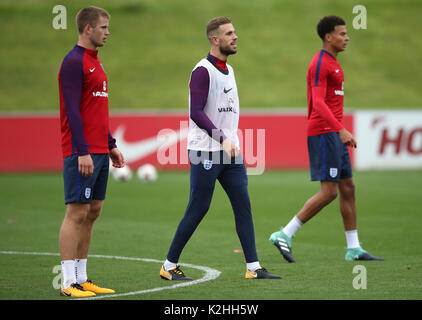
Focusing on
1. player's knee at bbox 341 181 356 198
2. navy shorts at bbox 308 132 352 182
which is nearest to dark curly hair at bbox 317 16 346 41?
navy shorts at bbox 308 132 352 182

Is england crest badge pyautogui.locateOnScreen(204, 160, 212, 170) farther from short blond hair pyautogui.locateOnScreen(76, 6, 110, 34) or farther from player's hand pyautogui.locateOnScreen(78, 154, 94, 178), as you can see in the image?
short blond hair pyautogui.locateOnScreen(76, 6, 110, 34)

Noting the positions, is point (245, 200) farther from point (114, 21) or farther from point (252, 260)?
point (114, 21)

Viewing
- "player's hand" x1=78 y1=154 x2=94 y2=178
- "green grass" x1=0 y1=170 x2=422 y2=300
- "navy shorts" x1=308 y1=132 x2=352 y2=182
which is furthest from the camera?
"navy shorts" x1=308 y1=132 x2=352 y2=182

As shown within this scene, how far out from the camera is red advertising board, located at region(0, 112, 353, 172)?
22484mm

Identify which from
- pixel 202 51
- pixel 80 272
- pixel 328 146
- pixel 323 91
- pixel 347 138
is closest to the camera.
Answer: pixel 80 272

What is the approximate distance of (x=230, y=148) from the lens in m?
6.69

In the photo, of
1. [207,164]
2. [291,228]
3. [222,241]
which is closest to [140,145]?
[222,241]

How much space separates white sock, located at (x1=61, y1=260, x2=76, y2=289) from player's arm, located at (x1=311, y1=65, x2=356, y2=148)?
128 inches

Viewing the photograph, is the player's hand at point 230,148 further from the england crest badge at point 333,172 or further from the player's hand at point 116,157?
the england crest badge at point 333,172

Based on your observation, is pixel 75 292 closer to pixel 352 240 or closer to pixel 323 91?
pixel 352 240

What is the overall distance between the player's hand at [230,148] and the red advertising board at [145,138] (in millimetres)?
15555

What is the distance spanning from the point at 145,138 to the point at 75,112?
16.4 m

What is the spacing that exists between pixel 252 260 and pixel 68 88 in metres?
2.34

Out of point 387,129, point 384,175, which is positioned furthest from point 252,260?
point 387,129
